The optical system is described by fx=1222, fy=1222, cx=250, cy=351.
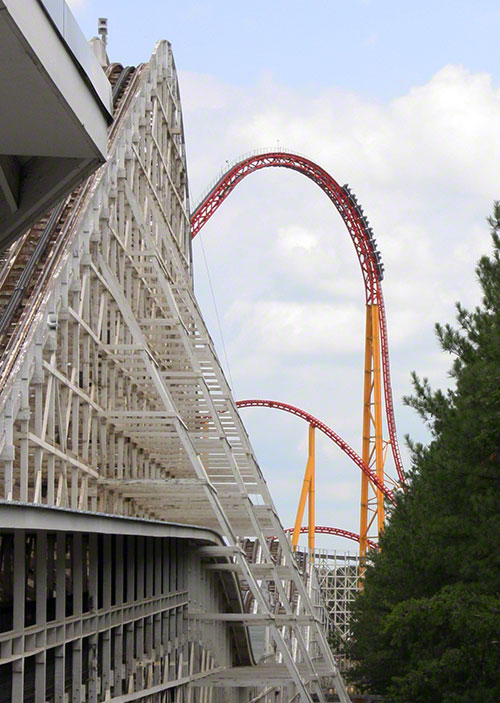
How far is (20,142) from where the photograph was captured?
486 centimetres

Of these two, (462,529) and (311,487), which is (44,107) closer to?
(462,529)

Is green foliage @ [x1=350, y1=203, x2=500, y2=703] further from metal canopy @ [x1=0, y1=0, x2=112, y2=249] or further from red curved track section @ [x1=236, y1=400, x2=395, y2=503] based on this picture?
red curved track section @ [x1=236, y1=400, x2=395, y2=503]

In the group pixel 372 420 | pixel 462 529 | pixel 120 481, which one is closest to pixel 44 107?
pixel 462 529

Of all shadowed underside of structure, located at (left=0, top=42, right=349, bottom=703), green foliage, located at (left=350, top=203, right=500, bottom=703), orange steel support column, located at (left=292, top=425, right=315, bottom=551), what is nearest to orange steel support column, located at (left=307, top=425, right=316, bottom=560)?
orange steel support column, located at (left=292, top=425, right=315, bottom=551)

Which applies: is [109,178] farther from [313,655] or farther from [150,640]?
[313,655]

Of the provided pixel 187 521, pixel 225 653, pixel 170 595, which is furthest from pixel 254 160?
pixel 170 595

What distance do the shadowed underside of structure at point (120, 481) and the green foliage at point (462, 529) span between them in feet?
9.94

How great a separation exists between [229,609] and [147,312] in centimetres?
586

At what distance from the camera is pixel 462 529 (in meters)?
13.0

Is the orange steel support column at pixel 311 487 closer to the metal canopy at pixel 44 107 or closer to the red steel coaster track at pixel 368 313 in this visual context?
the red steel coaster track at pixel 368 313

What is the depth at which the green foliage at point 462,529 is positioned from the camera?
1173cm

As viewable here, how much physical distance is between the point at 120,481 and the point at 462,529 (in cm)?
598

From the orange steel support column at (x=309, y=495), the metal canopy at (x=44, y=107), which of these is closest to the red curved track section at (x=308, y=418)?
the orange steel support column at (x=309, y=495)

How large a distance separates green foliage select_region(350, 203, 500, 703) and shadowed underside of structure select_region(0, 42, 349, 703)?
3029 millimetres
